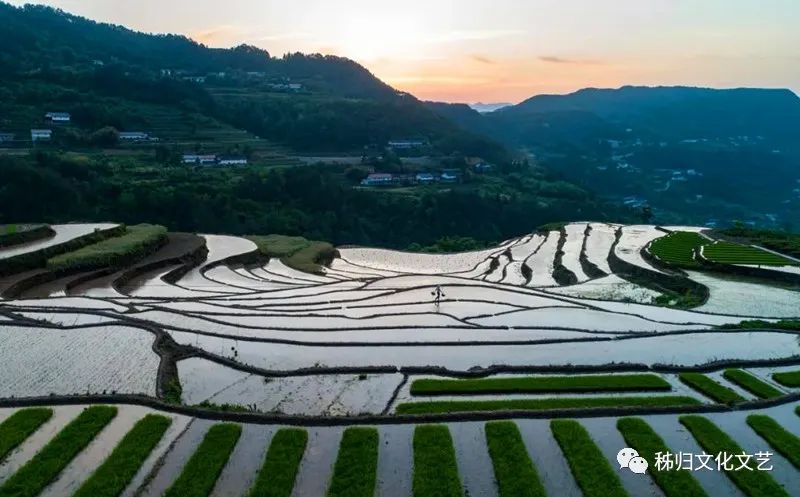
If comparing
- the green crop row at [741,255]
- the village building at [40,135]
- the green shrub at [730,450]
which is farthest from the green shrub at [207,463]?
the village building at [40,135]

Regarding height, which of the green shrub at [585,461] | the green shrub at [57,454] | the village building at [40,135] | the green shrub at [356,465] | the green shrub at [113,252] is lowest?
the green shrub at [113,252]

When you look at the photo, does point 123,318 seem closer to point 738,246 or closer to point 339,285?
point 339,285

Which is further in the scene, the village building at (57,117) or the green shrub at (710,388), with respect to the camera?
the village building at (57,117)

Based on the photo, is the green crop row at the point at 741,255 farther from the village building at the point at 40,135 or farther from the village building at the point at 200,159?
the village building at the point at 40,135

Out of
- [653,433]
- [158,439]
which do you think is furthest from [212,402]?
[653,433]

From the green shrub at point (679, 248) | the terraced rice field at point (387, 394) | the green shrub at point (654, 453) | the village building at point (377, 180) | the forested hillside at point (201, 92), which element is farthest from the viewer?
the forested hillside at point (201, 92)

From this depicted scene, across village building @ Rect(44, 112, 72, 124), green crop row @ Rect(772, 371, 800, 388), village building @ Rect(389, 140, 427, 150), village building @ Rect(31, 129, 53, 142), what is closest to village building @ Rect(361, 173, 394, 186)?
village building @ Rect(389, 140, 427, 150)

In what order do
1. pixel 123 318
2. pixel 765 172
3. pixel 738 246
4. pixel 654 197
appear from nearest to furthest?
1. pixel 123 318
2. pixel 738 246
3. pixel 654 197
4. pixel 765 172
